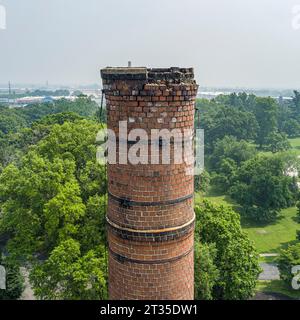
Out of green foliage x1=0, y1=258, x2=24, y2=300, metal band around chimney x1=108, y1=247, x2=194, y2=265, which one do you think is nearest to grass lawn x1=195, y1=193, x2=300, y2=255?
green foliage x1=0, y1=258, x2=24, y2=300

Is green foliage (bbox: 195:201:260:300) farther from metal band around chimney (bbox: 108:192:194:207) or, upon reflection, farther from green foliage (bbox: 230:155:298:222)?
green foliage (bbox: 230:155:298:222)

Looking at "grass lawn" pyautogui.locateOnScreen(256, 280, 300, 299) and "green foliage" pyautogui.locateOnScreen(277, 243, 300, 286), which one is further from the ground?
"green foliage" pyautogui.locateOnScreen(277, 243, 300, 286)

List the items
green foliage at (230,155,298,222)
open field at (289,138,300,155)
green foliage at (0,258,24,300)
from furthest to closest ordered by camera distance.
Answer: open field at (289,138,300,155) < green foliage at (230,155,298,222) < green foliage at (0,258,24,300)

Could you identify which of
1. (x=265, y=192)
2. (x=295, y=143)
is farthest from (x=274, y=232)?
(x=295, y=143)

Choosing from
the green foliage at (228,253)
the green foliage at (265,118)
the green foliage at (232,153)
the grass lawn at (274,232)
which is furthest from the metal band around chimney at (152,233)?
the green foliage at (265,118)

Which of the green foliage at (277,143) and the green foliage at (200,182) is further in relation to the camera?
the green foliage at (277,143)

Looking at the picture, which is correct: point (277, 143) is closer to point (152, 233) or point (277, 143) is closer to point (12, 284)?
point (12, 284)

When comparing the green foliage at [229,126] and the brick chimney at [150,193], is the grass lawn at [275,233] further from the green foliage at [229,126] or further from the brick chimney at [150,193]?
the green foliage at [229,126]
